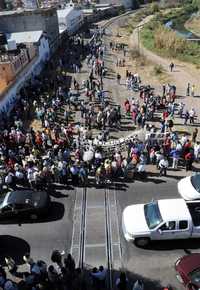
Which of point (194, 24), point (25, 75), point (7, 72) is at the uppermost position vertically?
point (7, 72)

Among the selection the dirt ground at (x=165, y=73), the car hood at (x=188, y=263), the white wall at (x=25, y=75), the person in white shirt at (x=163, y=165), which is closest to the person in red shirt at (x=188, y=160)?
the person in white shirt at (x=163, y=165)

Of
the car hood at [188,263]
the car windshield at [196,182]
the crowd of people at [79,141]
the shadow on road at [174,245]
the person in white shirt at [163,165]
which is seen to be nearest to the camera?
the car hood at [188,263]

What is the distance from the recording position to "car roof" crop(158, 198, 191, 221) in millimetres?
16484

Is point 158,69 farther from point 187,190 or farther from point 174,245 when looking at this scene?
point 174,245

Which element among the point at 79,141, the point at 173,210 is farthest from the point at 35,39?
the point at 173,210

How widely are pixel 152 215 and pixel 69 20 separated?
62214mm

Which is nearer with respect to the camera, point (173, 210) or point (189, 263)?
point (189, 263)

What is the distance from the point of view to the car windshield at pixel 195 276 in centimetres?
1406

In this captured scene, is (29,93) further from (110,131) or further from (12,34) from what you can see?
(12,34)

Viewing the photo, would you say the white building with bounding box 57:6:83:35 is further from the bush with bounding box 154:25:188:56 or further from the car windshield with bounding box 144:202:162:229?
the car windshield with bounding box 144:202:162:229

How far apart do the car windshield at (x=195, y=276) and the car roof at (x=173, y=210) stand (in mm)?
2539

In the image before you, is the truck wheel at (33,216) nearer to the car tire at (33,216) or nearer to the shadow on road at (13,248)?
the car tire at (33,216)

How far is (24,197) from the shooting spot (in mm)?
19234

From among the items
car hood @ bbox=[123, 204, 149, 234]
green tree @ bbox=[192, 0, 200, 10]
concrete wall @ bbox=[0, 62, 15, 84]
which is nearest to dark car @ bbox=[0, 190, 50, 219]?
car hood @ bbox=[123, 204, 149, 234]
